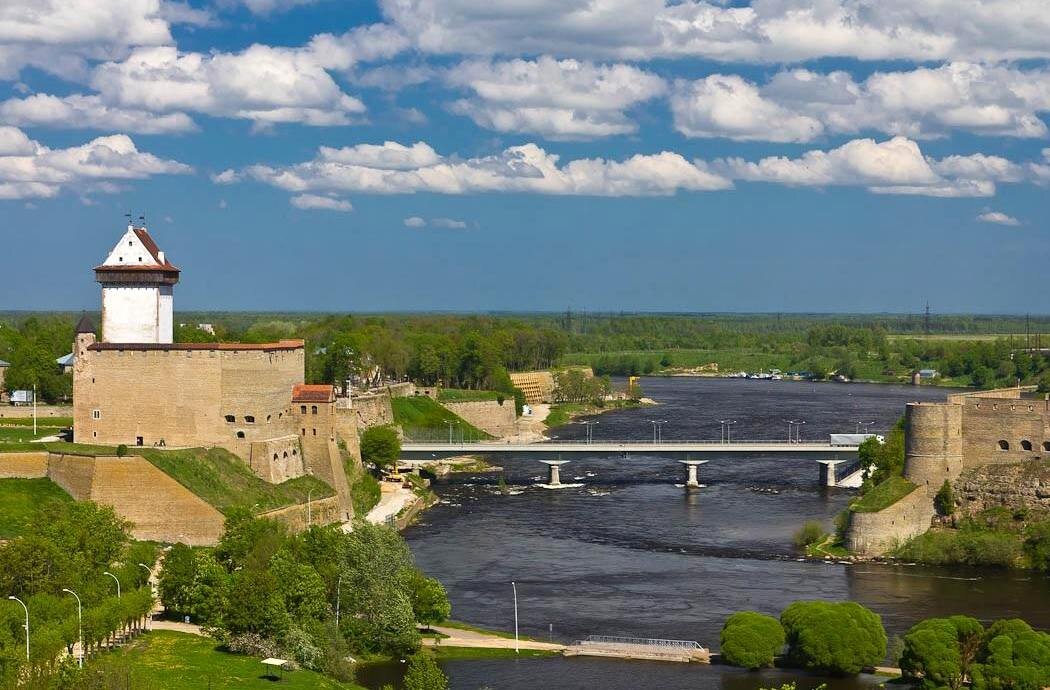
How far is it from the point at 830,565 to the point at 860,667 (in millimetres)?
15931

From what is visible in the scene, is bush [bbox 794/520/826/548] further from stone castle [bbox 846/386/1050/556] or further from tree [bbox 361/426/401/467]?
tree [bbox 361/426/401/467]

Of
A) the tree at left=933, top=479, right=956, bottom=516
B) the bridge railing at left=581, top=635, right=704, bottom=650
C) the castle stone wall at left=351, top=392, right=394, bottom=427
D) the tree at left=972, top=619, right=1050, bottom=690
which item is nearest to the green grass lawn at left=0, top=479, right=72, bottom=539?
the bridge railing at left=581, top=635, right=704, bottom=650

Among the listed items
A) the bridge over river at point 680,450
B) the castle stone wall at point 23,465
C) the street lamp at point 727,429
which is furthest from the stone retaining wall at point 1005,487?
the castle stone wall at point 23,465

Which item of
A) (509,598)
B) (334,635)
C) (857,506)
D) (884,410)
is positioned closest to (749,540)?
(857,506)

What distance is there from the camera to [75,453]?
5528 centimetres

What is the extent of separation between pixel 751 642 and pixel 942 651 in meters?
5.68

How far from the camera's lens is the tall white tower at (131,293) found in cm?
6147

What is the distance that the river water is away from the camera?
4275 cm

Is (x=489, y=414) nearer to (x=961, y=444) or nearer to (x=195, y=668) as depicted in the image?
(x=961, y=444)

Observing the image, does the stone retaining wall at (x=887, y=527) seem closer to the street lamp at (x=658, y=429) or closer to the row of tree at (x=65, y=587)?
the row of tree at (x=65, y=587)

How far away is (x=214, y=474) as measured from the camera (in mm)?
57656

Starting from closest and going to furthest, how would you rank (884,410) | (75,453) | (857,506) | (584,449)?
(75,453)
(857,506)
(584,449)
(884,410)

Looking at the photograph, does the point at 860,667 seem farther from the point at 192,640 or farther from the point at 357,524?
the point at 192,640

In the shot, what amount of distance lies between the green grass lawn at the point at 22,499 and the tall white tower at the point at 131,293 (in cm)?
885
